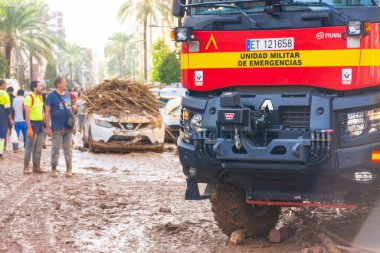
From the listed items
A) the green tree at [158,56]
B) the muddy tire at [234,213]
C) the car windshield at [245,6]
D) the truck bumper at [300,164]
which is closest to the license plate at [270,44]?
the car windshield at [245,6]

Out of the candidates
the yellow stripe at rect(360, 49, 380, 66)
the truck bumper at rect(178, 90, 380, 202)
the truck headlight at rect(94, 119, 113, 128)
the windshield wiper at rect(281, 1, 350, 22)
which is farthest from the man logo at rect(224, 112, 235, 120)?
the truck headlight at rect(94, 119, 113, 128)

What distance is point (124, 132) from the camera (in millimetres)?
19828

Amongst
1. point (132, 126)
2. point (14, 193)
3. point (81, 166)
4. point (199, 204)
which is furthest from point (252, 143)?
point (132, 126)

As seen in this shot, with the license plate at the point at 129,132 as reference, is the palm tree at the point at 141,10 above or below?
above

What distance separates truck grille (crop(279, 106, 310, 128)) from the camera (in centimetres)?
686

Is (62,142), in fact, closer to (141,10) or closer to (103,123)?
(103,123)

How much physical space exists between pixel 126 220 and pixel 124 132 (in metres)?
10.5

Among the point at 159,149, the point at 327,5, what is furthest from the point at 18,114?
the point at 327,5

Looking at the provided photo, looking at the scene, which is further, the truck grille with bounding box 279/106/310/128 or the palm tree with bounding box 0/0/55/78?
the palm tree with bounding box 0/0/55/78

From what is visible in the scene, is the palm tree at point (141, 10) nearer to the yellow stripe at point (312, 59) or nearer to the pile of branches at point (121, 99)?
the pile of branches at point (121, 99)

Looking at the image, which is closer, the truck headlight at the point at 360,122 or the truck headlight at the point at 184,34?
the truck headlight at the point at 360,122

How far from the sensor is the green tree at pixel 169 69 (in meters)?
60.1

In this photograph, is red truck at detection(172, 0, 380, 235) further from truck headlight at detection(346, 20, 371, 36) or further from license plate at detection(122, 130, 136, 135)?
license plate at detection(122, 130, 136, 135)

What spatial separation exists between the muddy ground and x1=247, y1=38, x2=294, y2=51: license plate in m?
1.88
